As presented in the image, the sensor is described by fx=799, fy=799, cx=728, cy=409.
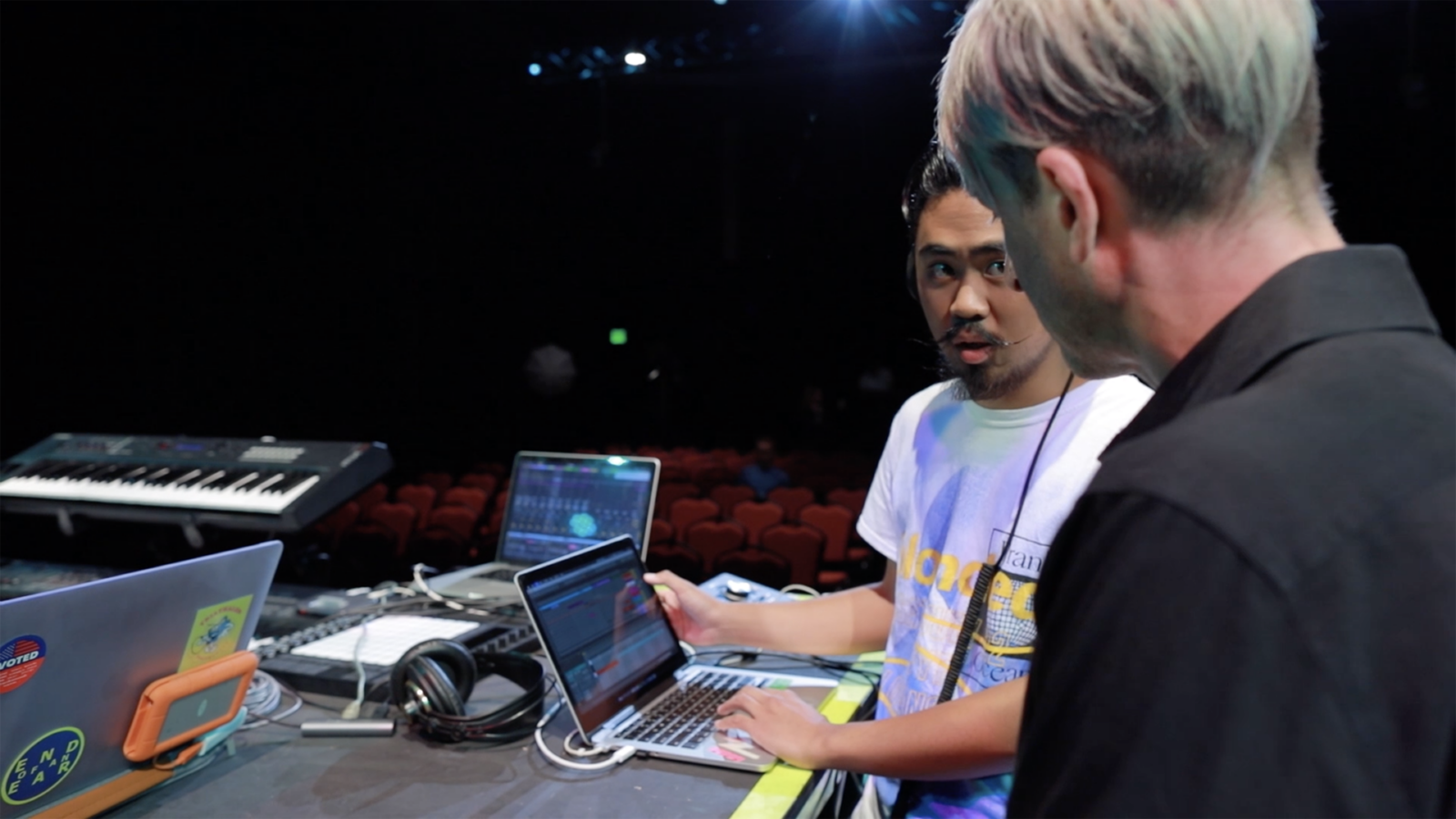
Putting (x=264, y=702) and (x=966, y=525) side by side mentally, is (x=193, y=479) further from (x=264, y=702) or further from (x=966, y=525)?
(x=966, y=525)

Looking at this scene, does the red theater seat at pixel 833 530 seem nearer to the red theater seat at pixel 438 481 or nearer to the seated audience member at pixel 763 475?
the seated audience member at pixel 763 475

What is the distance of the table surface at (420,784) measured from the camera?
3.66ft

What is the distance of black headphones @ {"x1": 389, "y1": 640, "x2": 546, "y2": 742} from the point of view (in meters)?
1.30

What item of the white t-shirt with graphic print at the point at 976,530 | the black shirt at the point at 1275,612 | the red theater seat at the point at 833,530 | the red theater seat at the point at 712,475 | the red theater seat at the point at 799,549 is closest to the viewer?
the black shirt at the point at 1275,612

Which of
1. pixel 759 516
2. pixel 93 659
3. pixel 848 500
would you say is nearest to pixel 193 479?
pixel 93 659

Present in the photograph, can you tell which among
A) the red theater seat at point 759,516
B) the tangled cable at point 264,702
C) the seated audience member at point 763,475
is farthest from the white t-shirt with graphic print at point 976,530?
the seated audience member at point 763,475

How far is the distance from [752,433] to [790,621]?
14.7m

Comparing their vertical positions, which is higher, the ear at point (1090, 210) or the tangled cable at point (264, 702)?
the ear at point (1090, 210)

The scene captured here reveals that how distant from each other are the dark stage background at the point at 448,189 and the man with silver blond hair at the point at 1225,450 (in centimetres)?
142

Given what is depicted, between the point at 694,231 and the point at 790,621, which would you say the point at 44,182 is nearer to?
the point at 790,621

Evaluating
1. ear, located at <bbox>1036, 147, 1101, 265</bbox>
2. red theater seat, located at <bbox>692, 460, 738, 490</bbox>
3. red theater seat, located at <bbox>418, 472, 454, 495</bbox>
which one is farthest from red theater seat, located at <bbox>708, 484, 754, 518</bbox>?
ear, located at <bbox>1036, 147, 1101, 265</bbox>

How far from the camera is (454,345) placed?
412 inches

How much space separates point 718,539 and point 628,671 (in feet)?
12.7

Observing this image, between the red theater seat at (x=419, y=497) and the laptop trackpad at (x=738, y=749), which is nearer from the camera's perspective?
the laptop trackpad at (x=738, y=749)
